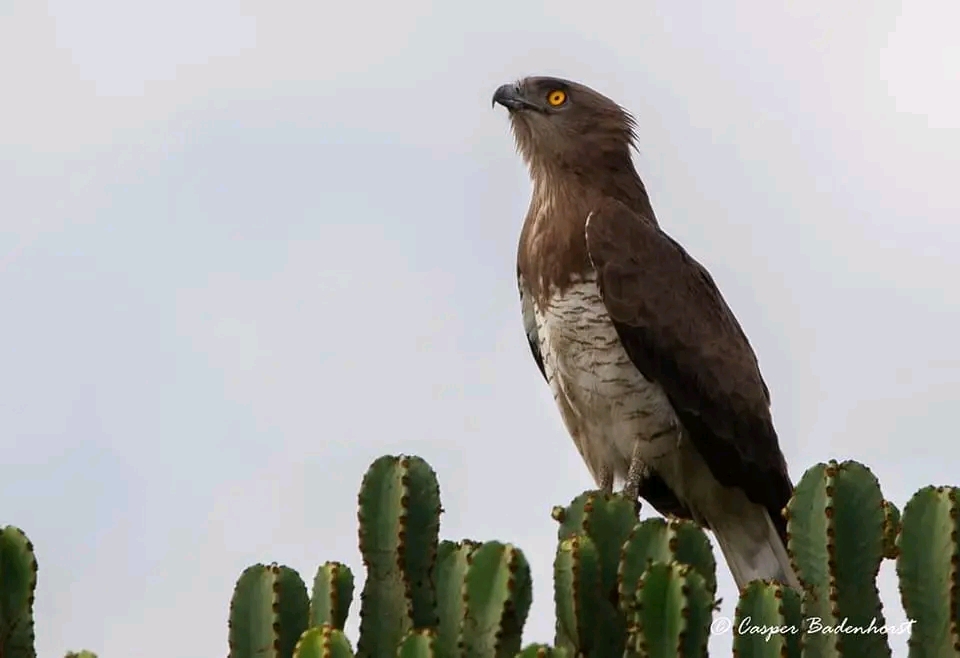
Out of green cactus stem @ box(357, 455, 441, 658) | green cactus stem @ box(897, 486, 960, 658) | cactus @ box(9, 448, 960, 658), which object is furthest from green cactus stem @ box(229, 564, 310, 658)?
green cactus stem @ box(897, 486, 960, 658)

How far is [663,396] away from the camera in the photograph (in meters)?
9.16

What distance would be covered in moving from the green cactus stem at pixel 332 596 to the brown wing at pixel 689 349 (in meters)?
3.02

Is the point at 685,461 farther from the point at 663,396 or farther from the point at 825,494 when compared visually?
the point at 825,494

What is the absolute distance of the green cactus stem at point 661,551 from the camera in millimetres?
6152

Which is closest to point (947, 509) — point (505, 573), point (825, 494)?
point (825, 494)

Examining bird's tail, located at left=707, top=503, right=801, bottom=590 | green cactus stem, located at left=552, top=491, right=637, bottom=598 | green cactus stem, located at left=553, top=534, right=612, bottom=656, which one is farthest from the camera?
bird's tail, located at left=707, top=503, right=801, bottom=590

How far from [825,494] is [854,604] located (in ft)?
1.35

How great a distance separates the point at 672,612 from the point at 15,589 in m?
2.41

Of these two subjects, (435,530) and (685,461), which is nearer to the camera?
(435,530)

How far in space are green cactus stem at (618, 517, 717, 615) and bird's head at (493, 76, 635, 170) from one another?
395cm

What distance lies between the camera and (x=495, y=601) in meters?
5.91

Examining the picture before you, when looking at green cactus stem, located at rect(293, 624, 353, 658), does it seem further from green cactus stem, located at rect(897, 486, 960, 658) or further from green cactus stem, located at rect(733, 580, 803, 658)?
Answer: green cactus stem, located at rect(897, 486, 960, 658)

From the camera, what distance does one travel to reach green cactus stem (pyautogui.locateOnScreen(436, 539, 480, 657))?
243 inches

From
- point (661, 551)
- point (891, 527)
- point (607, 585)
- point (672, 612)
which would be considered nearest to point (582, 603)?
point (607, 585)
